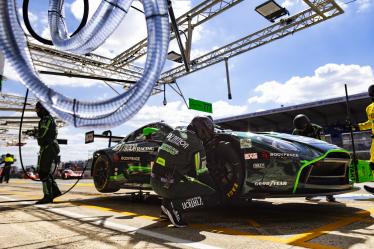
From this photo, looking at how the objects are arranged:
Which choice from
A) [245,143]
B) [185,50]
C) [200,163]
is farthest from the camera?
[185,50]

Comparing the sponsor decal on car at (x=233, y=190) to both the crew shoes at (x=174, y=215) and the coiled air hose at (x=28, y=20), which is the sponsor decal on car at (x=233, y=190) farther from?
the coiled air hose at (x=28, y=20)

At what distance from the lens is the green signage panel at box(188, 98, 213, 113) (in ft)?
51.2

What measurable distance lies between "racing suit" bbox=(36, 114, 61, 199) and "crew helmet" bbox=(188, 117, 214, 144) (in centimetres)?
349

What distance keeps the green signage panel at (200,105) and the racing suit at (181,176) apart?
1136 centimetres

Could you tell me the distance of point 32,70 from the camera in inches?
132

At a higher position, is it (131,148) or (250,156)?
(131,148)

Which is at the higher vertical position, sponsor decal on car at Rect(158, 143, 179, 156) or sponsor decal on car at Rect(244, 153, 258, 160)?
sponsor decal on car at Rect(158, 143, 179, 156)

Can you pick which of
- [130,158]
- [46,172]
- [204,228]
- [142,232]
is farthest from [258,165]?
[46,172]

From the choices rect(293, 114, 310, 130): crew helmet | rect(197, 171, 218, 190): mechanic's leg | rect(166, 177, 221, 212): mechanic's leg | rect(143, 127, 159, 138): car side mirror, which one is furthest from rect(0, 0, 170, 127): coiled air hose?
rect(293, 114, 310, 130): crew helmet

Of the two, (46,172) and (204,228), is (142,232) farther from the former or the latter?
(46,172)

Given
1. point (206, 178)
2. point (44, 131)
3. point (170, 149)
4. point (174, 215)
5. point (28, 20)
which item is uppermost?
point (28, 20)

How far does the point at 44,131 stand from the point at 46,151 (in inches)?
15.3

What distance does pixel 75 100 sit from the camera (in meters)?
3.31

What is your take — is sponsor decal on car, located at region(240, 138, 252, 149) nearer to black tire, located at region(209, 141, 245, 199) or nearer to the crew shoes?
black tire, located at region(209, 141, 245, 199)
